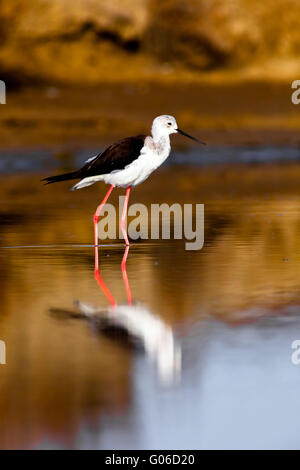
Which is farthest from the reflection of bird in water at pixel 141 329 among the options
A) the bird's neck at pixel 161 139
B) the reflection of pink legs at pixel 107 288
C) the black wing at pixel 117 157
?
the bird's neck at pixel 161 139

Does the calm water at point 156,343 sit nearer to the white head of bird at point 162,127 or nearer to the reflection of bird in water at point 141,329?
the reflection of bird in water at point 141,329

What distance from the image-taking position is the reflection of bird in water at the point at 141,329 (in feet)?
18.3

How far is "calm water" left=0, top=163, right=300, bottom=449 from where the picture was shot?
4.62m

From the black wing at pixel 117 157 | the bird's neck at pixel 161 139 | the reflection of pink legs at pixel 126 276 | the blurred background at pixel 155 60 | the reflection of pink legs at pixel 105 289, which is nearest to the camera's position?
the reflection of pink legs at pixel 105 289

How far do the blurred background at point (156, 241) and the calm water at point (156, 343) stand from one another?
0.01 meters

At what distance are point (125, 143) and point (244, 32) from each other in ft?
60.8

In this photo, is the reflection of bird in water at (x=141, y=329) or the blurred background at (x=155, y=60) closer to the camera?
the reflection of bird in water at (x=141, y=329)

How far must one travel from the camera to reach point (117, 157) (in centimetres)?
1027

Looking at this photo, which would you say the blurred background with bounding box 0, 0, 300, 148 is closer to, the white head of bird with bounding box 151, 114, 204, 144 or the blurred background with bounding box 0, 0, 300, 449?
the blurred background with bounding box 0, 0, 300, 449

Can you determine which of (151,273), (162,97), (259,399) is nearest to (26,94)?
(162,97)

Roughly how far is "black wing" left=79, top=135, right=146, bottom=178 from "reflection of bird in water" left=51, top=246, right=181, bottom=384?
115 inches

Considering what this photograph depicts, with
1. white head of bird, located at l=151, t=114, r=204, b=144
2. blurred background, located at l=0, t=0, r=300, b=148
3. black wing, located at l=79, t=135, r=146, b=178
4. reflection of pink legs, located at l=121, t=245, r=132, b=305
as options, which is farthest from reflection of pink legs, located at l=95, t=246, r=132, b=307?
blurred background, located at l=0, t=0, r=300, b=148
